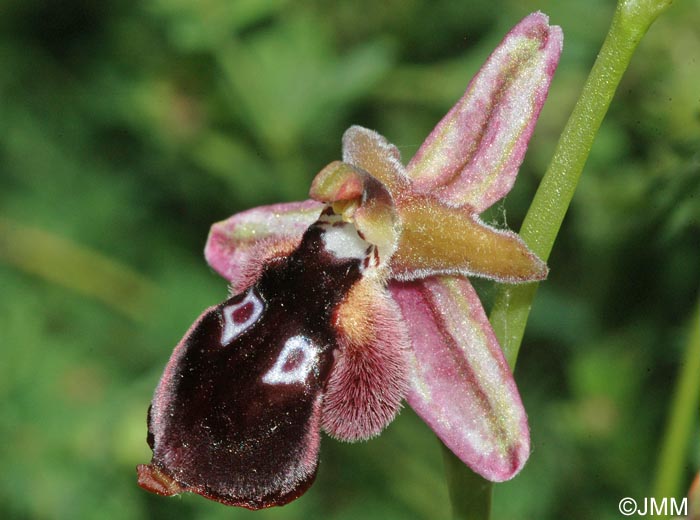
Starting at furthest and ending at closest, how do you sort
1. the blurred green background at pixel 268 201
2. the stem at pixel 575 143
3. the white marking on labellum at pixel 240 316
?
the blurred green background at pixel 268 201, the white marking on labellum at pixel 240 316, the stem at pixel 575 143

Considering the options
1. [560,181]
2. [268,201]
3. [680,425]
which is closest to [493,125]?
[560,181]

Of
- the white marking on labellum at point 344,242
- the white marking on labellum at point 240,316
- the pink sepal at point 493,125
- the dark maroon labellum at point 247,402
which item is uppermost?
the pink sepal at point 493,125

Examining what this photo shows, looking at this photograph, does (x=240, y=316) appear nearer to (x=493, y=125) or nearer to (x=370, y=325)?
(x=370, y=325)

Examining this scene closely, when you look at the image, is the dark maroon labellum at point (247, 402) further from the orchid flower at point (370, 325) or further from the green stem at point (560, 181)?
the green stem at point (560, 181)

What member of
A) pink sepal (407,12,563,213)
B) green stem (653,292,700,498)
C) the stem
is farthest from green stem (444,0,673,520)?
green stem (653,292,700,498)

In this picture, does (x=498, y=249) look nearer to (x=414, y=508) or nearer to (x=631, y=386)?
(x=631, y=386)

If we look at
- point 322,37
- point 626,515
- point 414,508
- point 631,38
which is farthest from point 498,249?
point 322,37

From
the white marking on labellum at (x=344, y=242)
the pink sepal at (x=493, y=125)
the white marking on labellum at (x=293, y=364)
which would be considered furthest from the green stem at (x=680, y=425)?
the white marking on labellum at (x=293, y=364)

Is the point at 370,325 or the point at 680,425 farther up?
the point at 370,325
